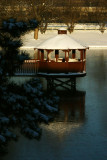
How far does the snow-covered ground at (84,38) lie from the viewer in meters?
75.7

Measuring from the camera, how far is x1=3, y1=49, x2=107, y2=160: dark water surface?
58.8 feet

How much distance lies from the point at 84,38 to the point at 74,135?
65.0 m

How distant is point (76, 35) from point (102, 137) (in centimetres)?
6924

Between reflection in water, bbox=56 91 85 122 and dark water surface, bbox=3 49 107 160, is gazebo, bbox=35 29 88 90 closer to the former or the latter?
reflection in water, bbox=56 91 85 122

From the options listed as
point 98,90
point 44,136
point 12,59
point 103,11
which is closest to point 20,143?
point 44,136

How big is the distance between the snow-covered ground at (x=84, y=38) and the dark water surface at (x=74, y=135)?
143 feet

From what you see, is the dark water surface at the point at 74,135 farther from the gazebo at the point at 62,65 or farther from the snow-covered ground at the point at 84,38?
the snow-covered ground at the point at 84,38

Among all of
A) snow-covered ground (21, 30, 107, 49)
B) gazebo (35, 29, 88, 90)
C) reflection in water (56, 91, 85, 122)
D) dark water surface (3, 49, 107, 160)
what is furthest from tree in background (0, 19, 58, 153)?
snow-covered ground (21, 30, 107, 49)

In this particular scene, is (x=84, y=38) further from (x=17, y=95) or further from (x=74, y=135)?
(x=17, y=95)

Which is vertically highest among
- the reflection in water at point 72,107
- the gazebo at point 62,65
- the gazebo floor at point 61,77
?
the gazebo at point 62,65

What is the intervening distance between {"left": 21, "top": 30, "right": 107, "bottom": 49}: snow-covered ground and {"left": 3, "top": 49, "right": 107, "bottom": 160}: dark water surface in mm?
43720

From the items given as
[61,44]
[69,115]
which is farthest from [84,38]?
[69,115]

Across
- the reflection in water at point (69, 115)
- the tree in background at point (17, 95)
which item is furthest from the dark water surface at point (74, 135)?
the tree in background at point (17, 95)

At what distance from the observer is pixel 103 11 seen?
365 feet
